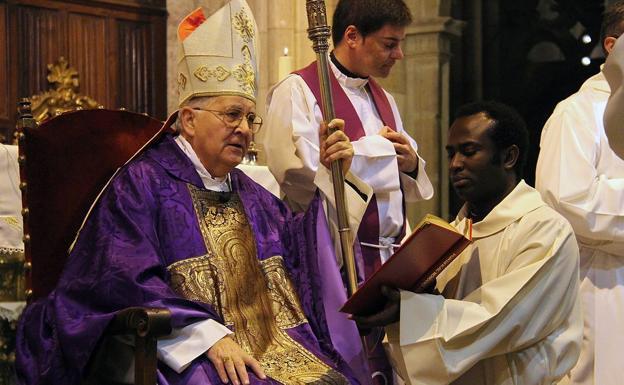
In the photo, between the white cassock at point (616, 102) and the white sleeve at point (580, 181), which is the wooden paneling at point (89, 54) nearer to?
the white sleeve at point (580, 181)

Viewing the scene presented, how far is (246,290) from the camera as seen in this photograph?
12.3ft

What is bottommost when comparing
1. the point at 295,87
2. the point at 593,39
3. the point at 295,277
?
the point at 295,277

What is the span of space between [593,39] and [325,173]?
5.79 metres

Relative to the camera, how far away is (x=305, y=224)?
393 centimetres

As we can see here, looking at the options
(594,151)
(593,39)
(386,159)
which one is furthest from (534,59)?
(386,159)

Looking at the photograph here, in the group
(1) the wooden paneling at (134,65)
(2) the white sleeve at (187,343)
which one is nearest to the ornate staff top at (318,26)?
(2) the white sleeve at (187,343)

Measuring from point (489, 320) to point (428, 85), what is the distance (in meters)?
4.34

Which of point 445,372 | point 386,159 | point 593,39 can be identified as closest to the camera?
point 445,372

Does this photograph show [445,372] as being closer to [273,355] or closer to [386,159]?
[273,355]

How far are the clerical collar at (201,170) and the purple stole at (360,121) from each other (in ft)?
1.71

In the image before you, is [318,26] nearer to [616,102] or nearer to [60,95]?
[616,102]

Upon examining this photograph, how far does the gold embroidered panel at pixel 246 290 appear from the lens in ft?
11.7

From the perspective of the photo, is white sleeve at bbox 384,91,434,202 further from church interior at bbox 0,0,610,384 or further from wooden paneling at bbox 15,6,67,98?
wooden paneling at bbox 15,6,67,98

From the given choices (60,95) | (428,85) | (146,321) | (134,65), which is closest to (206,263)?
(146,321)
